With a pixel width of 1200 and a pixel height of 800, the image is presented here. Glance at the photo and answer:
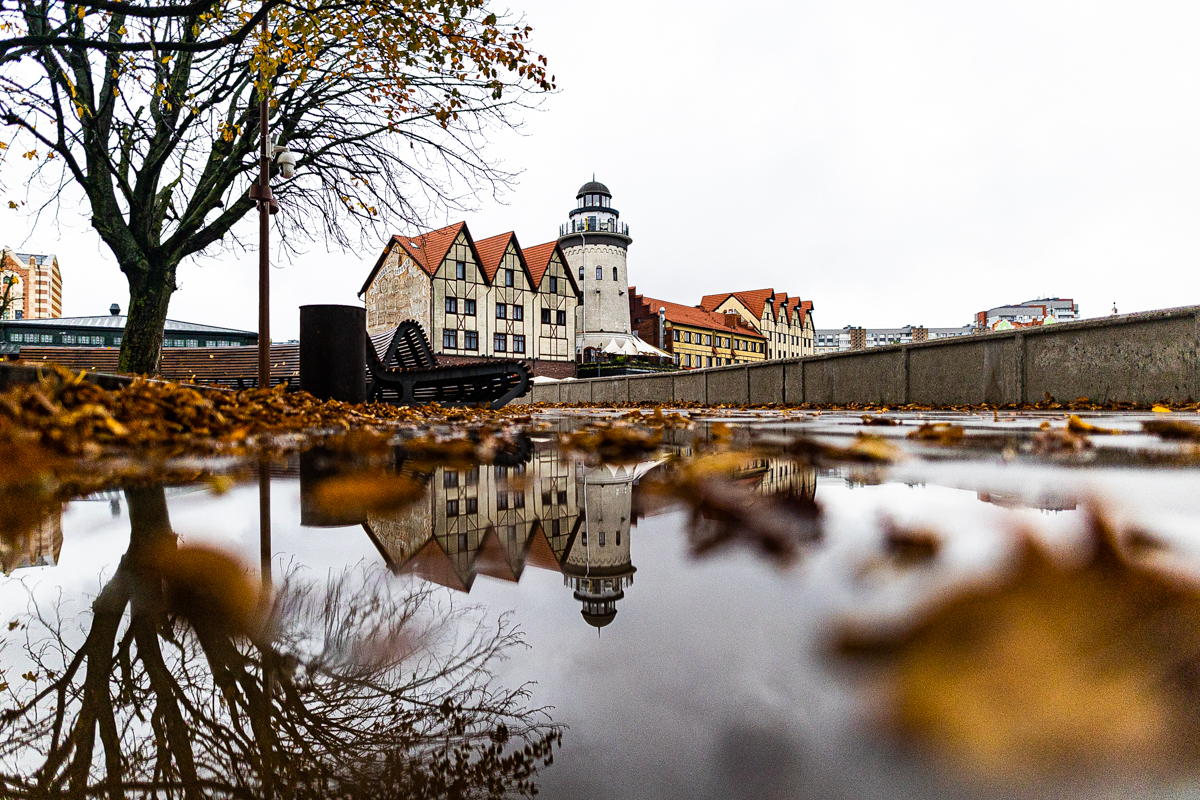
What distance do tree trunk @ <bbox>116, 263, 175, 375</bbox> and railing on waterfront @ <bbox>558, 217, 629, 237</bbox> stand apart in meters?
40.8

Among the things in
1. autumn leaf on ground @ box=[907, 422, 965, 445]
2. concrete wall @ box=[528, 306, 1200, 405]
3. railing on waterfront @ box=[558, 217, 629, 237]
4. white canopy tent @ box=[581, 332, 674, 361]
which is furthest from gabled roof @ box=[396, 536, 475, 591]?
railing on waterfront @ box=[558, 217, 629, 237]

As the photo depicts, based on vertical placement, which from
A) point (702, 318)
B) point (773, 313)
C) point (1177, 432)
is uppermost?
point (773, 313)

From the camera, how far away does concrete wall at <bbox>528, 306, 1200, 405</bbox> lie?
6.09m

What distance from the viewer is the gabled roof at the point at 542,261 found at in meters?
41.0

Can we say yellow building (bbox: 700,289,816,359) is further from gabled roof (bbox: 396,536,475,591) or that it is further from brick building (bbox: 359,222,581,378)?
gabled roof (bbox: 396,536,475,591)

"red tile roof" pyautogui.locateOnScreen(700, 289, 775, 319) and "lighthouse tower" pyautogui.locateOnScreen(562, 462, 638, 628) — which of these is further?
"red tile roof" pyautogui.locateOnScreen(700, 289, 775, 319)

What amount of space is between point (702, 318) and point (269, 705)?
66.6 meters

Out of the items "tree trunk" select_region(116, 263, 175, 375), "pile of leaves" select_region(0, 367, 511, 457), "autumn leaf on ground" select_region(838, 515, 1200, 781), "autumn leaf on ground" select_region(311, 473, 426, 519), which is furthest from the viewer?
"tree trunk" select_region(116, 263, 175, 375)

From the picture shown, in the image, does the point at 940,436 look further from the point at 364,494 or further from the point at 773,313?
the point at 773,313

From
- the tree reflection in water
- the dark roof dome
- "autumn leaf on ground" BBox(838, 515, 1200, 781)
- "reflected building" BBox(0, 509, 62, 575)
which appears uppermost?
the dark roof dome

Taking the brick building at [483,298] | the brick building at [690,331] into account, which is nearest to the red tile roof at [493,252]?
the brick building at [483,298]

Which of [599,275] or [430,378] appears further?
[599,275]

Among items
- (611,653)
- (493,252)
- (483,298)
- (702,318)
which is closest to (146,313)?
(611,653)

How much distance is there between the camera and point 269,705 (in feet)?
1.78
